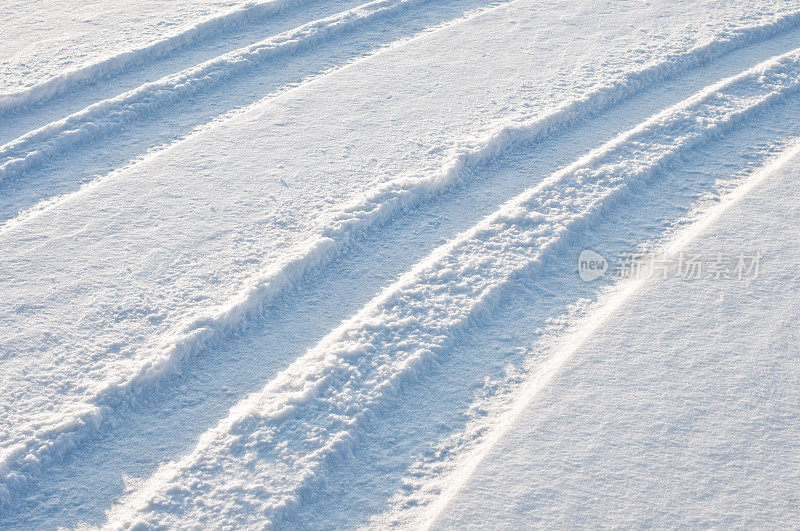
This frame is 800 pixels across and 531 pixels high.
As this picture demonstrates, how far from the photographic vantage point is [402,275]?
110 inches

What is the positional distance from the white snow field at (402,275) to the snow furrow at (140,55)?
16 mm

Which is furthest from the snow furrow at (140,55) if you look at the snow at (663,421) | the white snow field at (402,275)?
the snow at (663,421)

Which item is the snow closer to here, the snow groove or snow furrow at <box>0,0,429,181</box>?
the snow groove

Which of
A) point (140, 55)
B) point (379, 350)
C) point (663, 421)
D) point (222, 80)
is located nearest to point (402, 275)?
point (379, 350)

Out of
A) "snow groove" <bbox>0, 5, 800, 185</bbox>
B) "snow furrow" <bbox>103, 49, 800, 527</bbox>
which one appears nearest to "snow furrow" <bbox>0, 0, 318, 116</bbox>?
"snow groove" <bbox>0, 5, 800, 185</bbox>

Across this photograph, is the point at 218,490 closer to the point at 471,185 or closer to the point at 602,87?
the point at 471,185

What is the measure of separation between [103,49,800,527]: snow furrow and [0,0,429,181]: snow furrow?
193 centimetres

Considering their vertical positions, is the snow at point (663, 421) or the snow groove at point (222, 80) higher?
the snow groove at point (222, 80)

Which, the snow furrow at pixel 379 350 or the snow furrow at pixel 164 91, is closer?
the snow furrow at pixel 379 350

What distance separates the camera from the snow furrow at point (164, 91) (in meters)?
3.45

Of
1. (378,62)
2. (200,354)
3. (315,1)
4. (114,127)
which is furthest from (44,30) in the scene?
(200,354)

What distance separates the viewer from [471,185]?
3236mm

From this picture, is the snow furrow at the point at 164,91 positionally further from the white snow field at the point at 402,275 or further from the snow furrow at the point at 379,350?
the snow furrow at the point at 379,350

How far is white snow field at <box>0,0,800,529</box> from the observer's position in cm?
208
